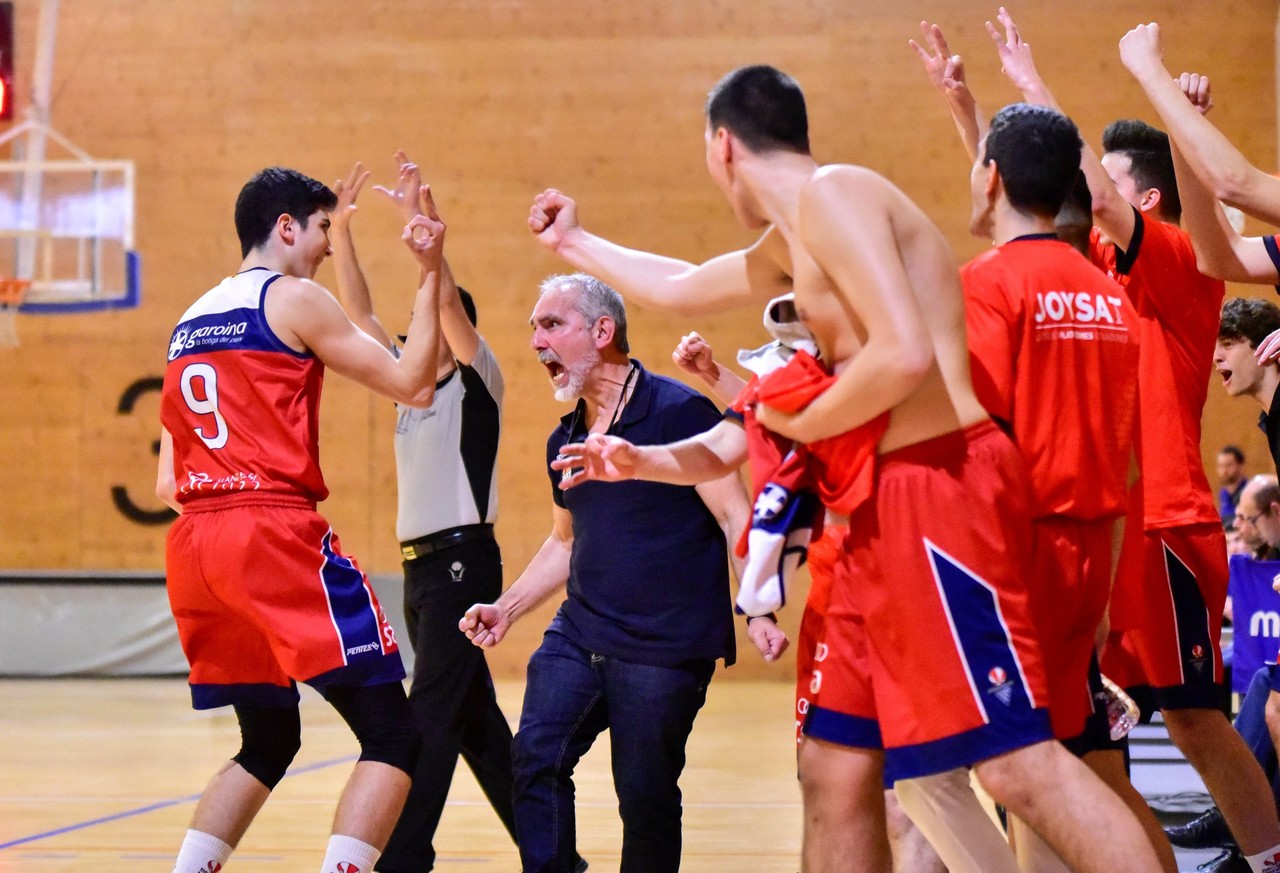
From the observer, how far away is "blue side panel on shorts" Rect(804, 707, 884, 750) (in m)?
2.95

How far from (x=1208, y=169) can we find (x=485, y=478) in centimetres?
273

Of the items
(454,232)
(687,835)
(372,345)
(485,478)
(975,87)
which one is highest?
(975,87)

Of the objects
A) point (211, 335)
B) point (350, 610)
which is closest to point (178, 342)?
point (211, 335)

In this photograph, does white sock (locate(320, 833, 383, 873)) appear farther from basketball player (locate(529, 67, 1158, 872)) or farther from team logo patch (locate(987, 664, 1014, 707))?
team logo patch (locate(987, 664, 1014, 707))

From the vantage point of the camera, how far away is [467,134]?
13047 mm

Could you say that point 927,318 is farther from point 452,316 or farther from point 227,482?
point 452,316

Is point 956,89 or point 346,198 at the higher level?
point 956,89

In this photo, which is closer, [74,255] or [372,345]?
[372,345]

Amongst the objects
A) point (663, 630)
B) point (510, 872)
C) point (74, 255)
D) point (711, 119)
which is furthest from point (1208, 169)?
point (74, 255)

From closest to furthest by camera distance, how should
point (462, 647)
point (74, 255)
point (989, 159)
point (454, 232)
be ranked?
point (989, 159) → point (462, 647) → point (74, 255) → point (454, 232)

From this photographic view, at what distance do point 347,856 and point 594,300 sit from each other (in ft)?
5.53

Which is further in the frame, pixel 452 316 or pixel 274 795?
pixel 274 795

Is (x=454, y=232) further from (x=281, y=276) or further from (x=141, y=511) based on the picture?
(x=281, y=276)

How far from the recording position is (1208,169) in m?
3.63
